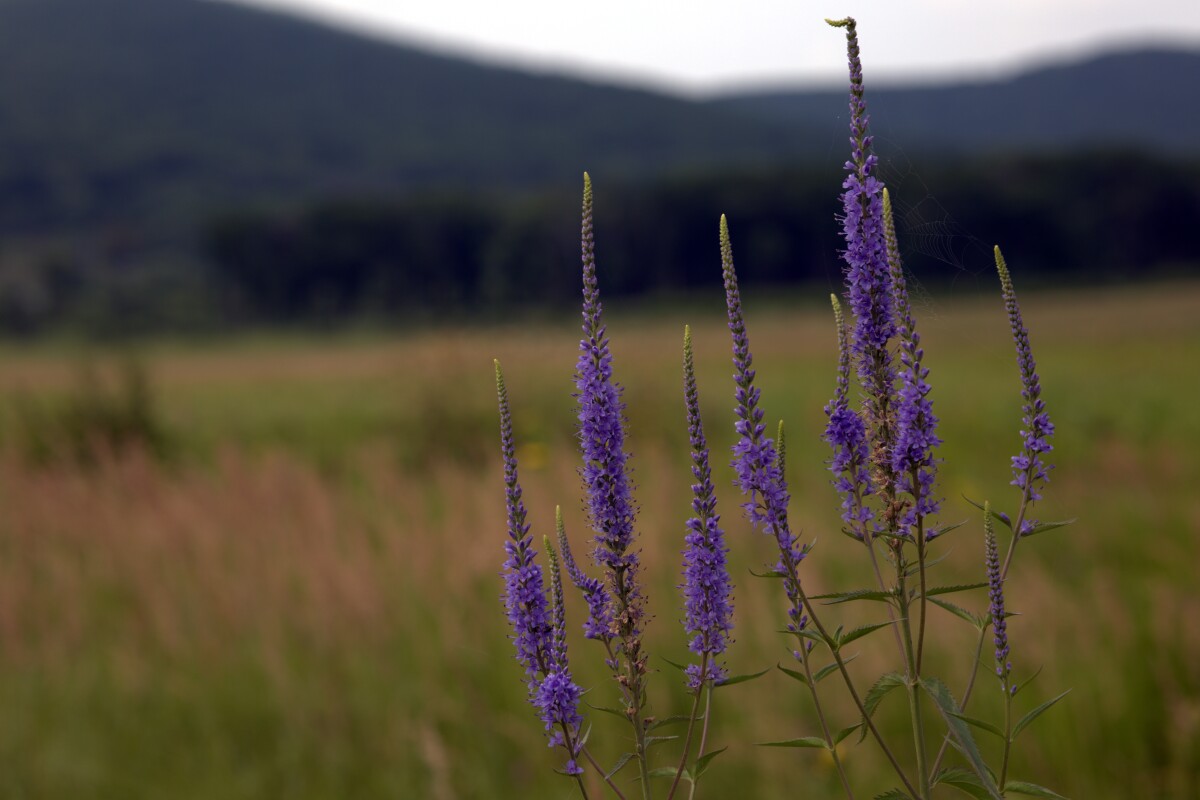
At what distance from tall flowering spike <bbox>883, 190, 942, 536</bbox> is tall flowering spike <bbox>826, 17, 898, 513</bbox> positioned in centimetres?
3

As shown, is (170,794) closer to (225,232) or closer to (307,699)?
(307,699)

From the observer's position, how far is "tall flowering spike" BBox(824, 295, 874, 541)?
171 centimetres

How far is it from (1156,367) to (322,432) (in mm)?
21302

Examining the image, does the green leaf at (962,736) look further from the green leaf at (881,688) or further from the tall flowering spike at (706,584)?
the tall flowering spike at (706,584)

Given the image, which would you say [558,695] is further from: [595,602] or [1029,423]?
[1029,423]

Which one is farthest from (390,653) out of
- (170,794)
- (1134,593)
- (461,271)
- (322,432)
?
(461,271)

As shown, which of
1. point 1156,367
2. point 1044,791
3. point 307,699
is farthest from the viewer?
point 1156,367

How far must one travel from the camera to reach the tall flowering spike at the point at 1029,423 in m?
1.62

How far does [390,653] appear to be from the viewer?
8977mm

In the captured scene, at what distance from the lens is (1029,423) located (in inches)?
71.0

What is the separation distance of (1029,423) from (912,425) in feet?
1.04

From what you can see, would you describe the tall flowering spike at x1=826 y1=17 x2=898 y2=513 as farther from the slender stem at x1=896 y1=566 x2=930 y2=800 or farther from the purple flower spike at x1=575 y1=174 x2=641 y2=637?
the purple flower spike at x1=575 y1=174 x2=641 y2=637

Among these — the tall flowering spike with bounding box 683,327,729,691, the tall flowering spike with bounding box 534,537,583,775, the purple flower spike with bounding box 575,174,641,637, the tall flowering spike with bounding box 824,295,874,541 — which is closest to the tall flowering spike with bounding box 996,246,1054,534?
the tall flowering spike with bounding box 824,295,874,541

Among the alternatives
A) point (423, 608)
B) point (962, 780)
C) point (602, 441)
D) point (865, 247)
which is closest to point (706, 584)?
point (602, 441)
